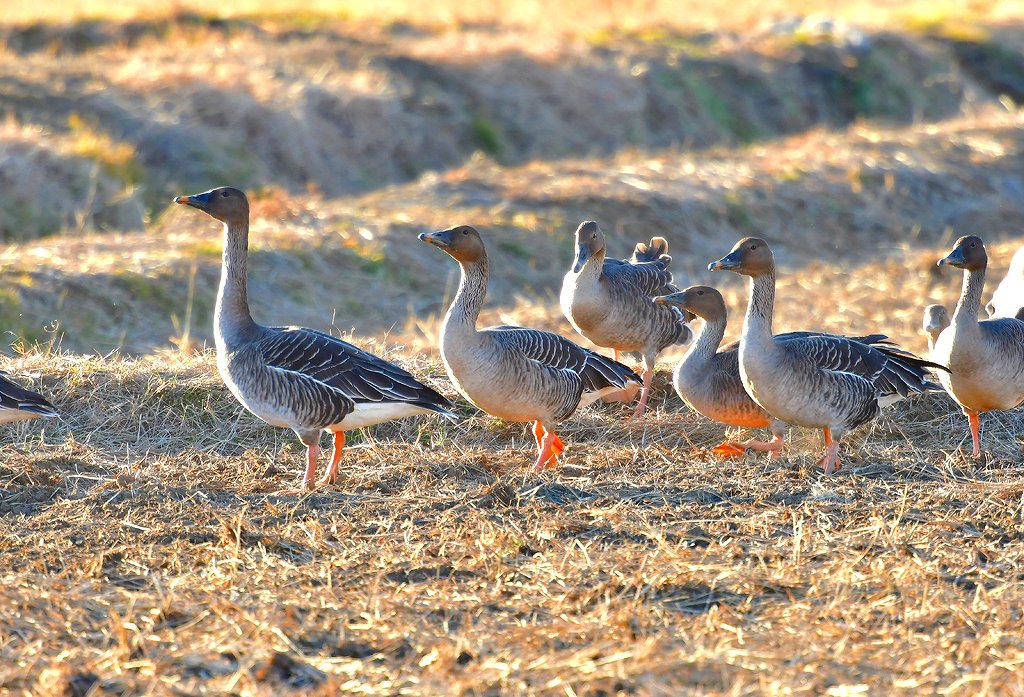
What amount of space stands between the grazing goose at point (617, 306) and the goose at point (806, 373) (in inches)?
61.1

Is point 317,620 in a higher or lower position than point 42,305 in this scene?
higher

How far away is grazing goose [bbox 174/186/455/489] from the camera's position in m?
7.58

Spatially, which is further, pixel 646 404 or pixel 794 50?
pixel 794 50

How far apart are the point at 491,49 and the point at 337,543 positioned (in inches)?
772

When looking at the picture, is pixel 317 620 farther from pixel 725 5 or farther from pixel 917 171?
pixel 725 5

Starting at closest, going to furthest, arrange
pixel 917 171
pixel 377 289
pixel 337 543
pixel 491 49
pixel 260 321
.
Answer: pixel 337 543, pixel 260 321, pixel 377 289, pixel 917 171, pixel 491 49

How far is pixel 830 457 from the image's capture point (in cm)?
787

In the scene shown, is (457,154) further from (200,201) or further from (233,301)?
(233,301)

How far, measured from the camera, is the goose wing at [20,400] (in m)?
7.47

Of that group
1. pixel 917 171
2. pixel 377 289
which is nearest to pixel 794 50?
pixel 917 171

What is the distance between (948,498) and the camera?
7133 mm

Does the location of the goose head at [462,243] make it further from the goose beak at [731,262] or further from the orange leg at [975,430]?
the orange leg at [975,430]

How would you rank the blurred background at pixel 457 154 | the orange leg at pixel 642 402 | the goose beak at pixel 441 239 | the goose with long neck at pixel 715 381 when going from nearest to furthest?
1. the goose beak at pixel 441 239
2. the goose with long neck at pixel 715 381
3. the orange leg at pixel 642 402
4. the blurred background at pixel 457 154

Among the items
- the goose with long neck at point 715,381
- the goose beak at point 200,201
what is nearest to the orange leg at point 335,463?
the goose beak at point 200,201
